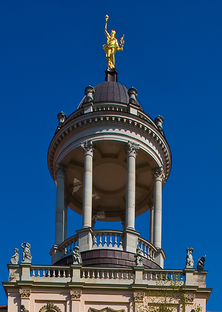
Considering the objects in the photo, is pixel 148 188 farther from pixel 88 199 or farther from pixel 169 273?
pixel 169 273

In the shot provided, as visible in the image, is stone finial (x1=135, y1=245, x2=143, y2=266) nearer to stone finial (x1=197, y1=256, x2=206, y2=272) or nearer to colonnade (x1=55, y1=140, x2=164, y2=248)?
stone finial (x1=197, y1=256, x2=206, y2=272)

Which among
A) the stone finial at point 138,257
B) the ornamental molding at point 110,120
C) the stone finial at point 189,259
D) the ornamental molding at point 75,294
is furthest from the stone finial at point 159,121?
the ornamental molding at point 75,294

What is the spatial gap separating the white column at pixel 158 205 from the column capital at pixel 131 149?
2.65 meters

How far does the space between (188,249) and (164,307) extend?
4845 millimetres

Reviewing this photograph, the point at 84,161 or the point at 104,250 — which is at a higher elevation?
the point at 84,161

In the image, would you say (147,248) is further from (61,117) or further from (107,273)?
(61,117)

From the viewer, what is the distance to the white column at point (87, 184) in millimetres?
52750

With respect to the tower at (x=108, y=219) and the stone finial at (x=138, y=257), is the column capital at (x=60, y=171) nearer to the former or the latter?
the tower at (x=108, y=219)

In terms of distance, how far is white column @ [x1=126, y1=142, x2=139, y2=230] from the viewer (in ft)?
174

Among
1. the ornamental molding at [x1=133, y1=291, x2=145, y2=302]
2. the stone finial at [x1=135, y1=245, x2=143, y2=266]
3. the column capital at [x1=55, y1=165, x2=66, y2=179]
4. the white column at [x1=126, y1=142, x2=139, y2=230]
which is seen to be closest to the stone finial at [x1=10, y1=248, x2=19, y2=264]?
the stone finial at [x1=135, y1=245, x2=143, y2=266]

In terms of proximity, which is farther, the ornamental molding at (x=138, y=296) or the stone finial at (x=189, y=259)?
the stone finial at (x=189, y=259)

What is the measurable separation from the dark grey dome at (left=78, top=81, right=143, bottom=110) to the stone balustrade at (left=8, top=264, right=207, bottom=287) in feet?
38.8

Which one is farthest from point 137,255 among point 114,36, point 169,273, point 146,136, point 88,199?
point 114,36

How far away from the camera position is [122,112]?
182 feet
